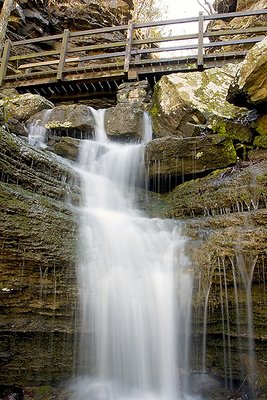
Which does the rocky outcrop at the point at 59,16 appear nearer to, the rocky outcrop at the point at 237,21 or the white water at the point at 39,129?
the rocky outcrop at the point at 237,21

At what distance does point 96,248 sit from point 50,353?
1314 millimetres

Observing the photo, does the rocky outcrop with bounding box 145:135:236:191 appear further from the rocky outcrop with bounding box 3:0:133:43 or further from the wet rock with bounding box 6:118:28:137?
the rocky outcrop with bounding box 3:0:133:43

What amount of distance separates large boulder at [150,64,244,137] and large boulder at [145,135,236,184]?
954 millimetres

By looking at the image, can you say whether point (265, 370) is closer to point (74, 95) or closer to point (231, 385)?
point (231, 385)

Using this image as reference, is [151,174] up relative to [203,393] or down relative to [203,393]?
up

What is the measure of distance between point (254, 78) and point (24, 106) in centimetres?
661

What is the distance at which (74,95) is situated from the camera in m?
12.0

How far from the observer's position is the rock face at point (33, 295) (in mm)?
3490

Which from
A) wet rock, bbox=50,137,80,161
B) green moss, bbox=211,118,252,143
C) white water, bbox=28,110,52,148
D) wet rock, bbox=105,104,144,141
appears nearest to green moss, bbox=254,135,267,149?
green moss, bbox=211,118,252,143

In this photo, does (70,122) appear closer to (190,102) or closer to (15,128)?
(15,128)

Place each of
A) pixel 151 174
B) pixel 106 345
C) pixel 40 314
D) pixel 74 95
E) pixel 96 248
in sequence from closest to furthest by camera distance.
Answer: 1. pixel 40 314
2. pixel 106 345
3. pixel 96 248
4. pixel 151 174
5. pixel 74 95

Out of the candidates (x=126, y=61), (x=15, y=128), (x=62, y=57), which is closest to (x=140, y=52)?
(x=126, y=61)

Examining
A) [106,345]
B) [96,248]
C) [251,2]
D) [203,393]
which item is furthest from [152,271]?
[251,2]

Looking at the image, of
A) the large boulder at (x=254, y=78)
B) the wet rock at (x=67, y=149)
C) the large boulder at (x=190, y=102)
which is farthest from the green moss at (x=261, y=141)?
the wet rock at (x=67, y=149)
